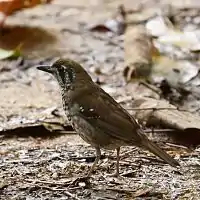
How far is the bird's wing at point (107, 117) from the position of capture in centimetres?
473

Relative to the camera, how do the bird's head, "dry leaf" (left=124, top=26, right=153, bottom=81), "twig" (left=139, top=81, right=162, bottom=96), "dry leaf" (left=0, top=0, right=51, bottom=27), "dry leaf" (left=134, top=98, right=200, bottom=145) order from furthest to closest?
"dry leaf" (left=0, top=0, right=51, bottom=27), "dry leaf" (left=124, top=26, right=153, bottom=81), "twig" (left=139, top=81, right=162, bottom=96), "dry leaf" (left=134, top=98, right=200, bottom=145), the bird's head

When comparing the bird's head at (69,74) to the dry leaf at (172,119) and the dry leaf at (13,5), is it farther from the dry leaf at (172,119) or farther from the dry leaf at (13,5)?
the dry leaf at (13,5)

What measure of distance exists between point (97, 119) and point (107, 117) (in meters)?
0.06

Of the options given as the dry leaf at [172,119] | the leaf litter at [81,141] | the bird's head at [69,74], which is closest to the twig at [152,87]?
the leaf litter at [81,141]

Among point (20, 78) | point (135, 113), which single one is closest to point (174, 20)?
point (20, 78)

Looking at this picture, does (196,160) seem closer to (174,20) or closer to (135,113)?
(135,113)

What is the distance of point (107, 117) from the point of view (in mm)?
4805

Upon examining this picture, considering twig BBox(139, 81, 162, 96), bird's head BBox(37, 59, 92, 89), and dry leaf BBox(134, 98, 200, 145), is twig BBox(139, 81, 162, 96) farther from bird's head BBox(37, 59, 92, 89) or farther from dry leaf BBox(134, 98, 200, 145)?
bird's head BBox(37, 59, 92, 89)

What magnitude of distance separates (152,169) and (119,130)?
0.47m

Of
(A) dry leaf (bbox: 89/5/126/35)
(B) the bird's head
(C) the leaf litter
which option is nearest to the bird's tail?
(C) the leaf litter

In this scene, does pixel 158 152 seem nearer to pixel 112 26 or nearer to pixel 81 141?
pixel 81 141

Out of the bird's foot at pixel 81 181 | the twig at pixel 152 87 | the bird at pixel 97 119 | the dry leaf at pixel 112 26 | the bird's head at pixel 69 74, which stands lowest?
the twig at pixel 152 87

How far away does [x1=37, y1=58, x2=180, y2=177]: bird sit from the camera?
186 inches

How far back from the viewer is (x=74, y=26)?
9.16 meters
